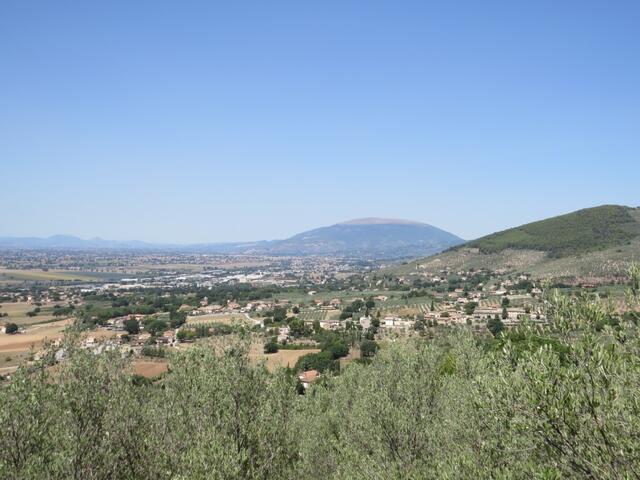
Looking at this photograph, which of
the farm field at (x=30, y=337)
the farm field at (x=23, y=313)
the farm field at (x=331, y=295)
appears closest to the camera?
the farm field at (x=30, y=337)

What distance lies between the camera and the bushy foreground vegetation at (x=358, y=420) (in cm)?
924

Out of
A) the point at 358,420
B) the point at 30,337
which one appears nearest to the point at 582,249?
the point at 358,420

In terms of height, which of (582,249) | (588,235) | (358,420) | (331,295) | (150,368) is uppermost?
(588,235)

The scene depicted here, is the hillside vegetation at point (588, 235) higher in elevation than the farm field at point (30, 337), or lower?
higher

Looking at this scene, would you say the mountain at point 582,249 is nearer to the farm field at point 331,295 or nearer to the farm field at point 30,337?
the farm field at point 331,295

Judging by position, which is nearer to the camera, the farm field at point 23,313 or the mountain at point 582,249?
the farm field at point 23,313

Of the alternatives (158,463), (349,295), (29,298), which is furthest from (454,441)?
(29,298)

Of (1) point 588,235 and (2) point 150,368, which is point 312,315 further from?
(1) point 588,235

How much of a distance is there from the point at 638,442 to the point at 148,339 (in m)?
90.8

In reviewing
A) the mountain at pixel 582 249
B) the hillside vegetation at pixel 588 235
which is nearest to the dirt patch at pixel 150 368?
the mountain at pixel 582 249

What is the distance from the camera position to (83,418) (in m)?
13.8

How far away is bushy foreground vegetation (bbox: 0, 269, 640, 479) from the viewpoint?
30.3ft

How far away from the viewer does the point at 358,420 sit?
70.2ft

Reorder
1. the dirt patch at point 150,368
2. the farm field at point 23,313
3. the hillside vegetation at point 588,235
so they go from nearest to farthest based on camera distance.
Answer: the dirt patch at point 150,368 → the farm field at point 23,313 → the hillside vegetation at point 588,235
